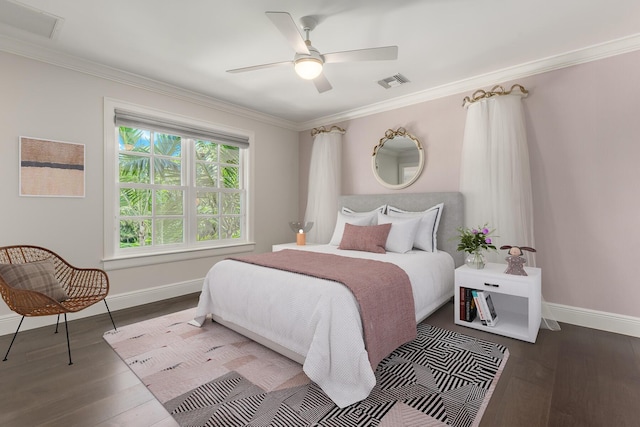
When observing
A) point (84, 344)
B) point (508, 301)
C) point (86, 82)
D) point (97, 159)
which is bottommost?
point (84, 344)

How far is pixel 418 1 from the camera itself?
82.5 inches

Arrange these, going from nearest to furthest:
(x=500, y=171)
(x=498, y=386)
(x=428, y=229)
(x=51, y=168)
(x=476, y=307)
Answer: (x=498, y=386)
(x=476, y=307)
(x=51, y=168)
(x=500, y=171)
(x=428, y=229)

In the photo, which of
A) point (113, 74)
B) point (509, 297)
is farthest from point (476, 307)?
point (113, 74)

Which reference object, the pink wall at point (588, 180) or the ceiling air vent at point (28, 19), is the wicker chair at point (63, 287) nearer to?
the ceiling air vent at point (28, 19)

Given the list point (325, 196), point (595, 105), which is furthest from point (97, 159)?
point (595, 105)

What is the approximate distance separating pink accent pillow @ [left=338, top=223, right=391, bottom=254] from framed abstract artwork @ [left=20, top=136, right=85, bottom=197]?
107 inches

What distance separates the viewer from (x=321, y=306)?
1884mm

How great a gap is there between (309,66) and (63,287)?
2736 mm

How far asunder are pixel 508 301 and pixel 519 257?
644 mm

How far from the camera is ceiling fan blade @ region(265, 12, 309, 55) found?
1.79 meters

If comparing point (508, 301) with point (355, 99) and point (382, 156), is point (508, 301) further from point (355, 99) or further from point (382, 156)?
point (355, 99)

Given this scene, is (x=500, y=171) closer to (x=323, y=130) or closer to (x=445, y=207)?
(x=445, y=207)

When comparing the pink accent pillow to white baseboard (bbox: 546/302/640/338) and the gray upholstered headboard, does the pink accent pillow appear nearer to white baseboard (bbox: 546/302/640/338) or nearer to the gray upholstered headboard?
the gray upholstered headboard

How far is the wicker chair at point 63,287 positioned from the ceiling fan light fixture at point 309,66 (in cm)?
228
